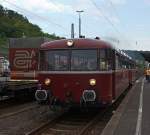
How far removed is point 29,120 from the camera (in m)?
16.4

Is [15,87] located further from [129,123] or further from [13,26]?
[13,26]

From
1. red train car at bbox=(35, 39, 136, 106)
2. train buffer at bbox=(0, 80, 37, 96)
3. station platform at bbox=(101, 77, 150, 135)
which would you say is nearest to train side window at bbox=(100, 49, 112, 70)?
red train car at bbox=(35, 39, 136, 106)

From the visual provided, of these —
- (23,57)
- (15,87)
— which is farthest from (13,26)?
(15,87)

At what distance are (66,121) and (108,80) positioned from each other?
1987mm

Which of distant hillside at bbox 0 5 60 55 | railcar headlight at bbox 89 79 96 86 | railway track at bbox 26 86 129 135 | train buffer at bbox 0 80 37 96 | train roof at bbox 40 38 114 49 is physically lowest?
railway track at bbox 26 86 129 135

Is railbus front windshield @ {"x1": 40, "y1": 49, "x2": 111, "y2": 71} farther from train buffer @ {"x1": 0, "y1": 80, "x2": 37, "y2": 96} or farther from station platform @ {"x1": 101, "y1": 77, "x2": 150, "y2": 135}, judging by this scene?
train buffer @ {"x1": 0, "y1": 80, "x2": 37, "y2": 96}

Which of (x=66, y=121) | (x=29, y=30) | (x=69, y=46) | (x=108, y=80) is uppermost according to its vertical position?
(x=29, y=30)

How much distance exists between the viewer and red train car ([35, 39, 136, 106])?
15430 mm

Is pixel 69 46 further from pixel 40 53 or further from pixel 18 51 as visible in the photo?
pixel 18 51

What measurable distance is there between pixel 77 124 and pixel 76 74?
5.25ft

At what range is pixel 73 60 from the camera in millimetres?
15938

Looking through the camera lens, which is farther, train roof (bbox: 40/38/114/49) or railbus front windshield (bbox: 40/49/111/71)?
train roof (bbox: 40/38/114/49)

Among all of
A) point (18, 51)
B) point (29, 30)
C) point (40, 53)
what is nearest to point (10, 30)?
point (29, 30)

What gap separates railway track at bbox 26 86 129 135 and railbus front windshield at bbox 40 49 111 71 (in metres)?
1.75
